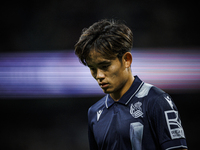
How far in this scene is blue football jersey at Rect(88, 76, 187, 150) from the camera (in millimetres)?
943

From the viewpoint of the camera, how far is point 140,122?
1.02m

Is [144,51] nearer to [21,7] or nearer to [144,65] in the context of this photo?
[144,65]

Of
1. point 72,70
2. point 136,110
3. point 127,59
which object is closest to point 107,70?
point 127,59

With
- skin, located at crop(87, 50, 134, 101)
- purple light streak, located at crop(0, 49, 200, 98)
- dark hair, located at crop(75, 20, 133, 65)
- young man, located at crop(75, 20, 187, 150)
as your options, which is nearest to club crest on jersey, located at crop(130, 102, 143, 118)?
young man, located at crop(75, 20, 187, 150)

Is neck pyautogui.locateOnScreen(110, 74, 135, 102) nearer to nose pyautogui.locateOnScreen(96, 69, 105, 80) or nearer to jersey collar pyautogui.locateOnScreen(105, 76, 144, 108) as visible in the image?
jersey collar pyautogui.locateOnScreen(105, 76, 144, 108)

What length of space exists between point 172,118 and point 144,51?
6.12ft

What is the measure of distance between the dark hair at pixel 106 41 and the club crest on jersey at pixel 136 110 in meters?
0.23

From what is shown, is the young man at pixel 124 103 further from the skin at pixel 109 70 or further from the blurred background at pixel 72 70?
the blurred background at pixel 72 70

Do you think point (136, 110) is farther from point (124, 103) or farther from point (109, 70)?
point (109, 70)

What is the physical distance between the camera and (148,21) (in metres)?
2.81

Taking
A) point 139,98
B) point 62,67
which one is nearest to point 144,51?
point 62,67

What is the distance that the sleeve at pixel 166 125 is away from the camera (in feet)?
3.04

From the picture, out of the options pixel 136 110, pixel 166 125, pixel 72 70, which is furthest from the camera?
pixel 72 70

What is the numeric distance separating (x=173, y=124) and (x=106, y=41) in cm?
47
